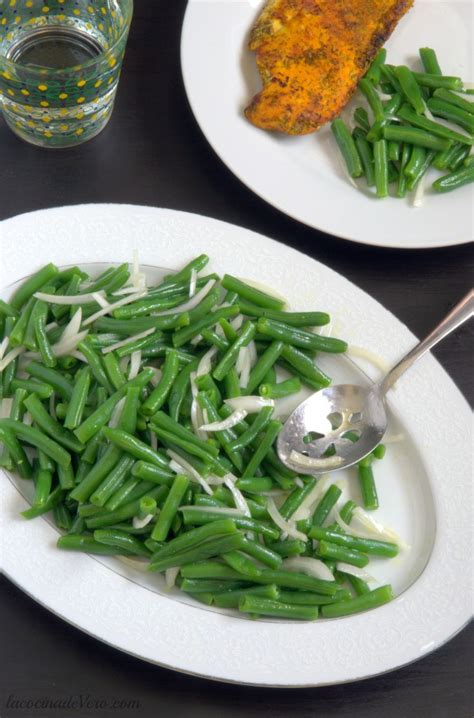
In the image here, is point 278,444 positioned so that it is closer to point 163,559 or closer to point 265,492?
point 265,492

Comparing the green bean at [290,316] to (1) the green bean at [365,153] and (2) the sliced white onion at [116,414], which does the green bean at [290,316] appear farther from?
(1) the green bean at [365,153]

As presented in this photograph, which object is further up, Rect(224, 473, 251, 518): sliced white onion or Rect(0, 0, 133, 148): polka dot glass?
Rect(0, 0, 133, 148): polka dot glass

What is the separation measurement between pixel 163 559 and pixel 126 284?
2.45ft

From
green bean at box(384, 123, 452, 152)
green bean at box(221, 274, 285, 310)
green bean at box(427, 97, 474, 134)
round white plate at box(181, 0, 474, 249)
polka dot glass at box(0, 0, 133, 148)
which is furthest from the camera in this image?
green bean at box(427, 97, 474, 134)

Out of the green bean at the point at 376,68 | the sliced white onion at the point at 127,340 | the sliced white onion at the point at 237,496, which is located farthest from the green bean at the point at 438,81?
the sliced white onion at the point at 237,496

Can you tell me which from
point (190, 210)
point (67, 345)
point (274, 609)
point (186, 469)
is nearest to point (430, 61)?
point (190, 210)

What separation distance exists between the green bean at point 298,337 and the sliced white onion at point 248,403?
0.19 m

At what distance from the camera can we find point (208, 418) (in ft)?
6.89

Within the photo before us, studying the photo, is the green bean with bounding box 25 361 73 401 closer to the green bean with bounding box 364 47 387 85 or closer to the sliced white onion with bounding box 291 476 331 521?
the sliced white onion with bounding box 291 476 331 521

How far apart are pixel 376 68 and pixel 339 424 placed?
1.31 metres

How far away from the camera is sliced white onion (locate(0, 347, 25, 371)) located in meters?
2.15

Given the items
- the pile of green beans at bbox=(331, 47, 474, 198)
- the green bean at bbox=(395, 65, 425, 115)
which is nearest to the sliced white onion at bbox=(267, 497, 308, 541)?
the pile of green beans at bbox=(331, 47, 474, 198)

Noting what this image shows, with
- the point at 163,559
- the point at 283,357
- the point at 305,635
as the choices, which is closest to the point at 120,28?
the point at 283,357

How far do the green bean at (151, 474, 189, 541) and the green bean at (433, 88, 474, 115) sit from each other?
5.29 ft
